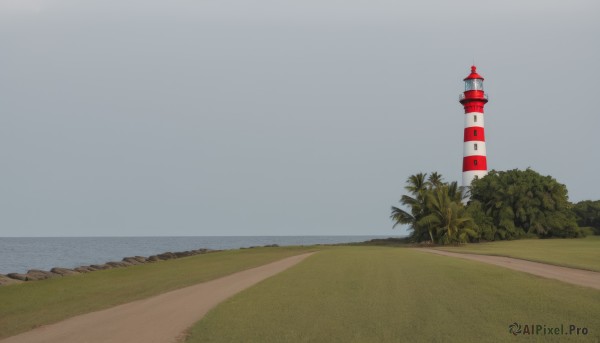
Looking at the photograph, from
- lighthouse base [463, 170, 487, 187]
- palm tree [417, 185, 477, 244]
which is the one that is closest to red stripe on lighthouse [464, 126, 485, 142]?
lighthouse base [463, 170, 487, 187]

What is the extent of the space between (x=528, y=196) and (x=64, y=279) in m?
48.9

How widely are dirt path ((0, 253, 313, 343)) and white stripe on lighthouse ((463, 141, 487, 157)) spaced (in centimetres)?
4993

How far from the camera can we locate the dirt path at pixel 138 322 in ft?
42.0

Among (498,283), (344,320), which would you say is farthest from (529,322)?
(498,283)

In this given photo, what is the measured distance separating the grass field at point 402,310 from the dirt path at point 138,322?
0.58m

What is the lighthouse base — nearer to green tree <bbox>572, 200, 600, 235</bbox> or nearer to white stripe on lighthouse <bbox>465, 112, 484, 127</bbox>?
white stripe on lighthouse <bbox>465, 112, 484, 127</bbox>

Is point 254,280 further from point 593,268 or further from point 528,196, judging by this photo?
point 528,196

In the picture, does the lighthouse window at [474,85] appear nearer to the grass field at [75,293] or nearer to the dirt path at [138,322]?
the grass field at [75,293]

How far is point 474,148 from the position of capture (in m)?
64.4

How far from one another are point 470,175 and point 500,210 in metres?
6.31

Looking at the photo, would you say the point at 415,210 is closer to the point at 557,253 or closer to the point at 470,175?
the point at 470,175

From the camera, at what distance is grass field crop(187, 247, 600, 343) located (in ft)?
39.3

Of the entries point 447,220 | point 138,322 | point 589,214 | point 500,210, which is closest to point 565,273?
point 138,322

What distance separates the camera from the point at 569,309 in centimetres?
1374
